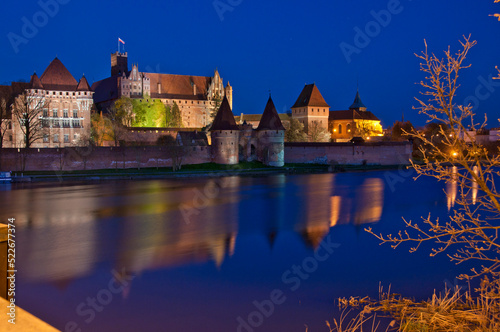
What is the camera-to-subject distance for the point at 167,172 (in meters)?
28.2

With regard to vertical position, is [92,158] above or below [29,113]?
below

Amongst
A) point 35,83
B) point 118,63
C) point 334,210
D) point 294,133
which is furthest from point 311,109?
point 334,210

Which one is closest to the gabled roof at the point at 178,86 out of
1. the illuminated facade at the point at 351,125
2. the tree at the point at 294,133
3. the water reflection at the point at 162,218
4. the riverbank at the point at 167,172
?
the tree at the point at 294,133

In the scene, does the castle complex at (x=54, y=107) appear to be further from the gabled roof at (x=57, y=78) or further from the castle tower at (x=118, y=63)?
the castle tower at (x=118, y=63)

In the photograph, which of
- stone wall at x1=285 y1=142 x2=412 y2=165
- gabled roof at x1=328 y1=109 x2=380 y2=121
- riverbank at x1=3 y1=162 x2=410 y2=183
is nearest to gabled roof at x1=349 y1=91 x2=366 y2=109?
gabled roof at x1=328 y1=109 x2=380 y2=121

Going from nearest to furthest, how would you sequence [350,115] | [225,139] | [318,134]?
[225,139] < [318,134] < [350,115]

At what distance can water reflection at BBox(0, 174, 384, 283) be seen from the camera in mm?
9469

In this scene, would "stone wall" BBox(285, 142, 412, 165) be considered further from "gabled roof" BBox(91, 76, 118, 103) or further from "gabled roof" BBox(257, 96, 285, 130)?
"gabled roof" BBox(91, 76, 118, 103)

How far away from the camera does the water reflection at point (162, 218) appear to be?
9469mm

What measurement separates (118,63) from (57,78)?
21032 mm

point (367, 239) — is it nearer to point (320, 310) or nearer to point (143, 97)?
point (320, 310)

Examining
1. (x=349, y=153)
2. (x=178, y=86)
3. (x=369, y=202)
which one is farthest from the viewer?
(x=178, y=86)

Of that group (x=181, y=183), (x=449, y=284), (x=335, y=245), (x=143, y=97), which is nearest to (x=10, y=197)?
(x=181, y=183)

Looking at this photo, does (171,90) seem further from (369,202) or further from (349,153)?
(369,202)
